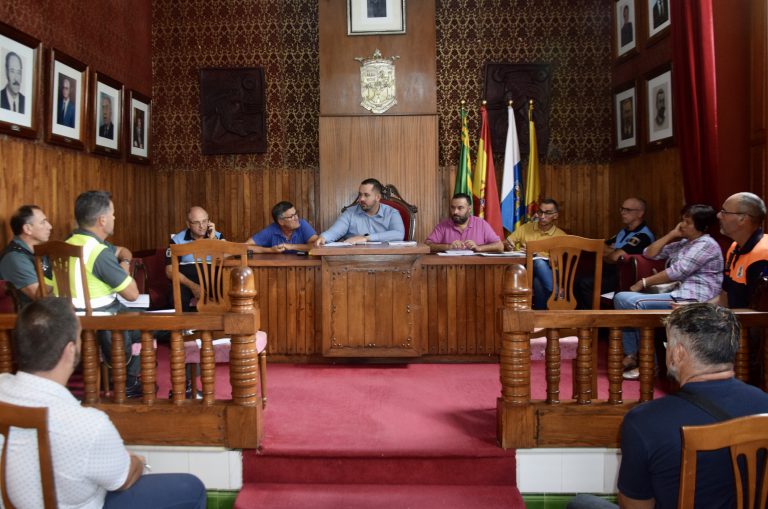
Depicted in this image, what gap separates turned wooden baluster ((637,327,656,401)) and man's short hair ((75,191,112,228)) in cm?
272

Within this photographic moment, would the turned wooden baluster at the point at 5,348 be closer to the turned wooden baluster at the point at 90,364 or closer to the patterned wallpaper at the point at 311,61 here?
the turned wooden baluster at the point at 90,364

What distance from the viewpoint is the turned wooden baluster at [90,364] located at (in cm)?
300

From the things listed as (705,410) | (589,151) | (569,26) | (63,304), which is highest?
(569,26)

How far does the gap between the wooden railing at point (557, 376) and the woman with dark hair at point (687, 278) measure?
3.84 ft

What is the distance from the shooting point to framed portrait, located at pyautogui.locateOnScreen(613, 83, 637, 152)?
21.1ft

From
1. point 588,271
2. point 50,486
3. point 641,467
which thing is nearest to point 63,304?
point 50,486

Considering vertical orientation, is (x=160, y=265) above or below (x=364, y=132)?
below

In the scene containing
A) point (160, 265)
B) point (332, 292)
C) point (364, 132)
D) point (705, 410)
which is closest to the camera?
point (705, 410)

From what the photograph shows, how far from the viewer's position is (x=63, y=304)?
6.46 ft

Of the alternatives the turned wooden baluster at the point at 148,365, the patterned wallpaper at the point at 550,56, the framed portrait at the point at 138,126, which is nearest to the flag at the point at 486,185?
the patterned wallpaper at the point at 550,56

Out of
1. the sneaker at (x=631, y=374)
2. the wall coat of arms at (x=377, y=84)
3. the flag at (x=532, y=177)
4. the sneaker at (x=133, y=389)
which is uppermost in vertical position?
the wall coat of arms at (x=377, y=84)

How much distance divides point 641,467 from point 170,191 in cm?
653

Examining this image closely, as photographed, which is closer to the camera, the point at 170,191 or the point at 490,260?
the point at 490,260

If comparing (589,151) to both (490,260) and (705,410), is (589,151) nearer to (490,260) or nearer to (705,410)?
Answer: (490,260)
